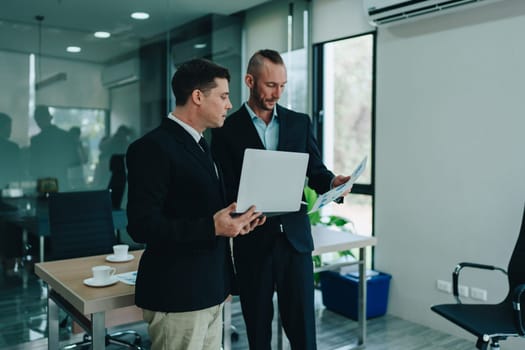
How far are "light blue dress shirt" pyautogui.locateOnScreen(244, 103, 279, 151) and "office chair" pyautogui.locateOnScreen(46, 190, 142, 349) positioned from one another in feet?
4.23

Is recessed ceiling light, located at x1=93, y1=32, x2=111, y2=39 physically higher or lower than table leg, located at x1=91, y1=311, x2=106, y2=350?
higher

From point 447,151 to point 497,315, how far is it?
52.5 inches

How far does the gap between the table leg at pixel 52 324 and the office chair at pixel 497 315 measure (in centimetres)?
187

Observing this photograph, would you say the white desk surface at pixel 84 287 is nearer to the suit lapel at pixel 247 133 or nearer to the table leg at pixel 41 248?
the suit lapel at pixel 247 133

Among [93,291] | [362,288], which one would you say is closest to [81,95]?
[93,291]

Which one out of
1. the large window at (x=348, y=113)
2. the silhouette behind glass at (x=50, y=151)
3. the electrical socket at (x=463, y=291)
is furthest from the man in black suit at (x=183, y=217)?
the large window at (x=348, y=113)

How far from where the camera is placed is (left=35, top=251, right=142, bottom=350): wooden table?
1.90 metres

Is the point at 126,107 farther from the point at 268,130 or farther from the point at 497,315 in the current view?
the point at 497,315

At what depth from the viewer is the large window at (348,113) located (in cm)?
426

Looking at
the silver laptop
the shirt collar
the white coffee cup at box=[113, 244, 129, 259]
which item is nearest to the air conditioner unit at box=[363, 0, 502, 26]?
the silver laptop

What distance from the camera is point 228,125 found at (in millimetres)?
2219

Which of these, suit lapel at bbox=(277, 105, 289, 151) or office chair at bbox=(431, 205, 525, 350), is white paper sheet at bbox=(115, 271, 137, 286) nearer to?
suit lapel at bbox=(277, 105, 289, 151)

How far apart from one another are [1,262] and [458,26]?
3441mm

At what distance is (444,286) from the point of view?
3.55m
